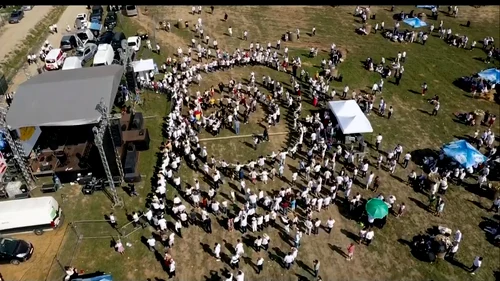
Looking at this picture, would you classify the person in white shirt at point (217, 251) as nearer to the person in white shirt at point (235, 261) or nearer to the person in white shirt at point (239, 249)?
the person in white shirt at point (235, 261)

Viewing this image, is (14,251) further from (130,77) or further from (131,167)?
(130,77)

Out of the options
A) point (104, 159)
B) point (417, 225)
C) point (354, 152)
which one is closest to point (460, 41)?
point (354, 152)

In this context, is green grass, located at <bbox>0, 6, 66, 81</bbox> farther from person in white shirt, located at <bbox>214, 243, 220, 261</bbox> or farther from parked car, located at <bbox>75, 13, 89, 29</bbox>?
person in white shirt, located at <bbox>214, 243, 220, 261</bbox>

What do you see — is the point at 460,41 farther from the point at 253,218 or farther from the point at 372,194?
the point at 253,218

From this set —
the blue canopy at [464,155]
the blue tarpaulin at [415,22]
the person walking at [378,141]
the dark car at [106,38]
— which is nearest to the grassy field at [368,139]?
the person walking at [378,141]

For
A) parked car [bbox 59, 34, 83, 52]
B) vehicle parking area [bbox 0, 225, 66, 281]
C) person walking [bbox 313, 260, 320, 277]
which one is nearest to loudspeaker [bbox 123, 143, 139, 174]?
vehicle parking area [bbox 0, 225, 66, 281]
